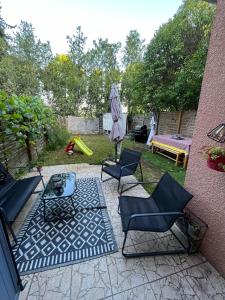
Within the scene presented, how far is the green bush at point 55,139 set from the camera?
664cm

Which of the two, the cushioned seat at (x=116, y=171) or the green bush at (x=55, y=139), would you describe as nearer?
the cushioned seat at (x=116, y=171)

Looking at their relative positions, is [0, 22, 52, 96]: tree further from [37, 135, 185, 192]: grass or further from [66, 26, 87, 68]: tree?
[37, 135, 185, 192]: grass

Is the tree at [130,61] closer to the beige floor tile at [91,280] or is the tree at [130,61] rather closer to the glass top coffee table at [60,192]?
the glass top coffee table at [60,192]

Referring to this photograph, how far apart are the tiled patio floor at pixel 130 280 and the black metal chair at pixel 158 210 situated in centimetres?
14

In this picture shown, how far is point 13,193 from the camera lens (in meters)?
2.57

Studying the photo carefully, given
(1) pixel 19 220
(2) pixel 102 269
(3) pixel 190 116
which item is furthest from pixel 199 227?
(3) pixel 190 116

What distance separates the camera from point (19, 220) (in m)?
2.50

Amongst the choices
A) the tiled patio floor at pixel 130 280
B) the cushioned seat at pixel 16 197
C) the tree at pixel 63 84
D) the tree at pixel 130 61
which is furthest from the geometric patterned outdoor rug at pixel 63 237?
the tree at pixel 63 84

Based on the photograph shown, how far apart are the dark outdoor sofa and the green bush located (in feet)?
12.6

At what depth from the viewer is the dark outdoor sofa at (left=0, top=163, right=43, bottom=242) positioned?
81.9 inches

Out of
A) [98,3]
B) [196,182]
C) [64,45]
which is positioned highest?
[64,45]

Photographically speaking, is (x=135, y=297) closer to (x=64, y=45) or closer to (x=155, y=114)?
(x=155, y=114)

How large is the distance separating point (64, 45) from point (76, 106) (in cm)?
525

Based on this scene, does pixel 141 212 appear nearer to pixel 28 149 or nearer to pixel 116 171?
pixel 116 171
